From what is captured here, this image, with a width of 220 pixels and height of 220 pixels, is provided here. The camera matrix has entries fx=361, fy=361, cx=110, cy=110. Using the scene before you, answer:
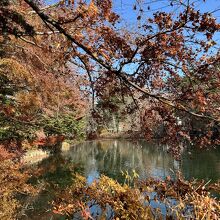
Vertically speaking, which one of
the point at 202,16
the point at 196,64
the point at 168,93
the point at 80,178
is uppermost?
the point at 202,16

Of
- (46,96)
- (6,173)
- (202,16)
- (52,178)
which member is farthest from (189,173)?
(202,16)

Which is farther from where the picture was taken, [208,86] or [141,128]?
[141,128]

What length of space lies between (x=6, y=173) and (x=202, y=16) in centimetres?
902

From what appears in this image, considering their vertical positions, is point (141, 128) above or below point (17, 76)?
below

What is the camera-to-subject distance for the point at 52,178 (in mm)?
21156

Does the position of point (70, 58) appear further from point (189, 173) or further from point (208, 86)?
point (189, 173)

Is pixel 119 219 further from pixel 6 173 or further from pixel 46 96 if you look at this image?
pixel 46 96

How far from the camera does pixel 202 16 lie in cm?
365

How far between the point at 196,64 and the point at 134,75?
754 millimetres

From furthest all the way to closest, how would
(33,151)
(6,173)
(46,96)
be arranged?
(33,151)
(46,96)
(6,173)

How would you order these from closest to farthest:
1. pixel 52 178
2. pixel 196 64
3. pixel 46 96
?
pixel 196 64 < pixel 46 96 < pixel 52 178

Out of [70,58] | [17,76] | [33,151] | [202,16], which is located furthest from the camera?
[33,151]

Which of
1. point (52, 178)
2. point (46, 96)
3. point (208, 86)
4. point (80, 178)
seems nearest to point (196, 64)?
point (208, 86)

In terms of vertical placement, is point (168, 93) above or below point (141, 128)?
above
